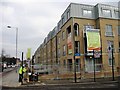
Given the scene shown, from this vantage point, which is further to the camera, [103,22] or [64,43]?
[64,43]

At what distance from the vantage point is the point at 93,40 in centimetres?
3428

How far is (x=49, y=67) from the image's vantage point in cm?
3209

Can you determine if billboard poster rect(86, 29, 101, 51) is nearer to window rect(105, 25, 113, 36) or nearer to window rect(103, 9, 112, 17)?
window rect(105, 25, 113, 36)

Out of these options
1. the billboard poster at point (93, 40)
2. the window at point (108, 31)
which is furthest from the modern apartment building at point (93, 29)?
the billboard poster at point (93, 40)

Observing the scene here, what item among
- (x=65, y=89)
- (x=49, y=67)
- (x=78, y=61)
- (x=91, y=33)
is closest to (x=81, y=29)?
(x=91, y=33)

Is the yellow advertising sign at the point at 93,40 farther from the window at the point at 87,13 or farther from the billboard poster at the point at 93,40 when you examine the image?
the window at the point at 87,13

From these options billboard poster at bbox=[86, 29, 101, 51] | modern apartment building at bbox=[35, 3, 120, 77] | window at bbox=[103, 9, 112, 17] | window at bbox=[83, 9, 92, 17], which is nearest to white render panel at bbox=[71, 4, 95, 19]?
modern apartment building at bbox=[35, 3, 120, 77]

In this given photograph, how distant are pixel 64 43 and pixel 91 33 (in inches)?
428

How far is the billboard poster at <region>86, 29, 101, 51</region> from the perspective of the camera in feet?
110

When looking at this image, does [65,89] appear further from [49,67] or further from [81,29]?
[81,29]

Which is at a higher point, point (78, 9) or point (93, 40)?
point (78, 9)

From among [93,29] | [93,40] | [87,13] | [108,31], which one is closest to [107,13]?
[108,31]

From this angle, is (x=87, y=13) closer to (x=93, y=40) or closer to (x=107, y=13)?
(x=107, y=13)

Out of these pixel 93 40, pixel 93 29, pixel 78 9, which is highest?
pixel 78 9
